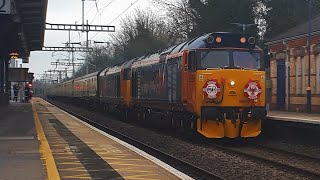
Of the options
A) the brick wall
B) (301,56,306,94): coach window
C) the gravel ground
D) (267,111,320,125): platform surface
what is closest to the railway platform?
the gravel ground

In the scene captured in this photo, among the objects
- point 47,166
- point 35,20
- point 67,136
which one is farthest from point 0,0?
point 35,20

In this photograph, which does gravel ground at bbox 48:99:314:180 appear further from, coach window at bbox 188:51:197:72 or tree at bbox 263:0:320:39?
tree at bbox 263:0:320:39

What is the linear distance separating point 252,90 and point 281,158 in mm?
2893

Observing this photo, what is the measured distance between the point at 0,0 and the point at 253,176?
1152 cm

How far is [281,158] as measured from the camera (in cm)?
1358

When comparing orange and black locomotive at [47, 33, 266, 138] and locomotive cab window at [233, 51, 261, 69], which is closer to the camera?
orange and black locomotive at [47, 33, 266, 138]

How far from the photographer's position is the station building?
3108 cm

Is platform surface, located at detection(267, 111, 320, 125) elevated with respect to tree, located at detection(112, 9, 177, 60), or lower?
lower

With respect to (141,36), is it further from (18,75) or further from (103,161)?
(103,161)

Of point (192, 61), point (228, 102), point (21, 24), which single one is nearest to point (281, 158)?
point (228, 102)

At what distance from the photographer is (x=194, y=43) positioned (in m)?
16.7

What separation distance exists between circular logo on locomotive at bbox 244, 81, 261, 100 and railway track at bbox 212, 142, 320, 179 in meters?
1.55

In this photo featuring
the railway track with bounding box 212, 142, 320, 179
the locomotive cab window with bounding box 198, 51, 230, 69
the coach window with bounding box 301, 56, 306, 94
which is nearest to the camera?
the railway track with bounding box 212, 142, 320, 179

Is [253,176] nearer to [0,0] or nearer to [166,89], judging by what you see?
[166,89]
